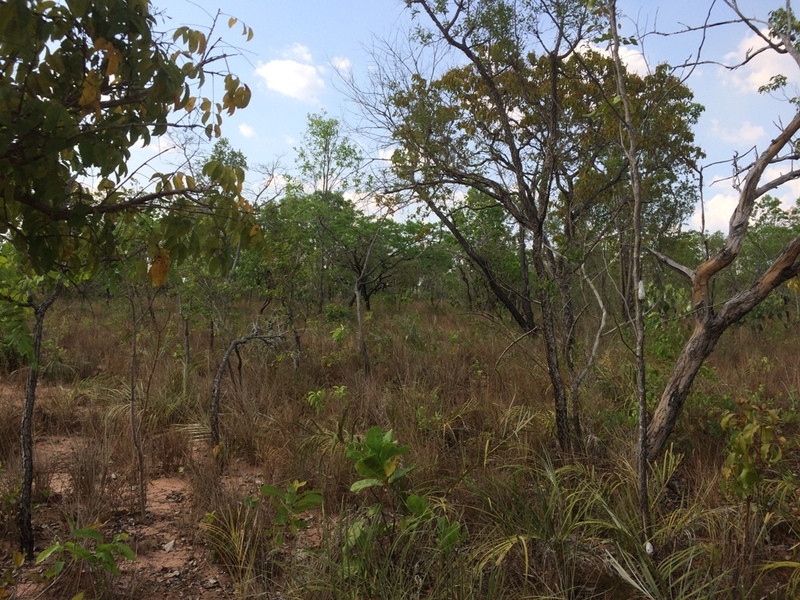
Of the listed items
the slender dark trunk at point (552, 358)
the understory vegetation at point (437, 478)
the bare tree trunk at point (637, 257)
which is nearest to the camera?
the understory vegetation at point (437, 478)

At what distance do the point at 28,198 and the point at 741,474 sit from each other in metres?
2.93

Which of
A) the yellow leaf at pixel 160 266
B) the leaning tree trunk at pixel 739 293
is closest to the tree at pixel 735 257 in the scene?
the leaning tree trunk at pixel 739 293

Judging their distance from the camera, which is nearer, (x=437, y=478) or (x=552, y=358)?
(x=437, y=478)

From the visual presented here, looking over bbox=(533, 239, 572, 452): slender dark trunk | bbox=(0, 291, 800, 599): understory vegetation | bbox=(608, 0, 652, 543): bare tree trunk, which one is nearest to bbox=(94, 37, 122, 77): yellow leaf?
bbox=(0, 291, 800, 599): understory vegetation

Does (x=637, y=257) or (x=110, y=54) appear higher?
(x=110, y=54)

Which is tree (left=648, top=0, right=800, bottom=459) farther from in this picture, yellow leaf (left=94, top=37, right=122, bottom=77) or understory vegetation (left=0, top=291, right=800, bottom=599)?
yellow leaf (left=94, top=37, right=122, bottom=77)

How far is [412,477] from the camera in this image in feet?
12.2

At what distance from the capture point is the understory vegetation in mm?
2660

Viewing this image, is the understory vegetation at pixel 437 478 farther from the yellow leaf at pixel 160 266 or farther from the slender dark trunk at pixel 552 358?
the yellow leaf at pixel 160 266

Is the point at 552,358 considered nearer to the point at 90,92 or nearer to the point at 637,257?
the point at 637,257

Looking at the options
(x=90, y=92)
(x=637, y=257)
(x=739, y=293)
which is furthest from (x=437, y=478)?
(x=90, y=92)

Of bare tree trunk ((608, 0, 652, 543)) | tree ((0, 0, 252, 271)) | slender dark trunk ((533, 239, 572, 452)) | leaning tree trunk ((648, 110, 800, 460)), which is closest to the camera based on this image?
tree ((0, 0, 252, 271))

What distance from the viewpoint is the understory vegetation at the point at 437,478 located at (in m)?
2.66

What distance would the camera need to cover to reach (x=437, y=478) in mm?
3826
